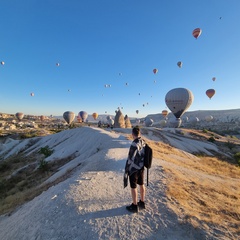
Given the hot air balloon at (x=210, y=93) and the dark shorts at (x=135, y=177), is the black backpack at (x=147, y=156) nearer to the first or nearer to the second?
the dark shorts at (x=135, y=177)

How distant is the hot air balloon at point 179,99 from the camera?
4488 centimetres

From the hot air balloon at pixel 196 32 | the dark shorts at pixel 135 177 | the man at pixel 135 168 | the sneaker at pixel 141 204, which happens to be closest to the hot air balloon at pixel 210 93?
the hot air balloon at pixel 196 32

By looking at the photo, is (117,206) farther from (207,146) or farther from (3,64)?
(3,64)

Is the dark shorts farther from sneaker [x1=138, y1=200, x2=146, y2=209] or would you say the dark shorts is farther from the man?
sneaker [x1=138, y1=200, x2=146, y2=209]

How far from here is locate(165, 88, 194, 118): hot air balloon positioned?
44.9 meters

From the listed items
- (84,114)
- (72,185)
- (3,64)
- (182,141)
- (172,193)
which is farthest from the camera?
(84,114)

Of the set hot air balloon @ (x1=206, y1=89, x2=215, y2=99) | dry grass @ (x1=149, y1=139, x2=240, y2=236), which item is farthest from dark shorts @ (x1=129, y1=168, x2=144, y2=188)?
hot air balloon @ (x1=206, y1=89, x2=215, y2=99)

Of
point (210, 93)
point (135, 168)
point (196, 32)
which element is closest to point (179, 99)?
point (210, 93)

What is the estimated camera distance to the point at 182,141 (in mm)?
35188

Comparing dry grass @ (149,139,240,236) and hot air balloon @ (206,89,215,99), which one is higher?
hot air balloon @ (206,89,215,99)

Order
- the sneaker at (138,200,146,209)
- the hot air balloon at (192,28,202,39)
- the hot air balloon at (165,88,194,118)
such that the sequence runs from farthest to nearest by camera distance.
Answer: the hot air balloon at (165,88,194,118), the hot air balloon at (192,28,202,39), the sneaker at (138,200,146,209)

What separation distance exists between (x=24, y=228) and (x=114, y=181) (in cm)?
403

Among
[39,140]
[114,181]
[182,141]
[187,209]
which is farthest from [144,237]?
[39,140]

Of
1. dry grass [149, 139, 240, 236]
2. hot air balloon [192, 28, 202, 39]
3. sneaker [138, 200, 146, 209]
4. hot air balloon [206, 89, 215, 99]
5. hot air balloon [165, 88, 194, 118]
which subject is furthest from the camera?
hot air balloon [206, 89, 215, 99]
